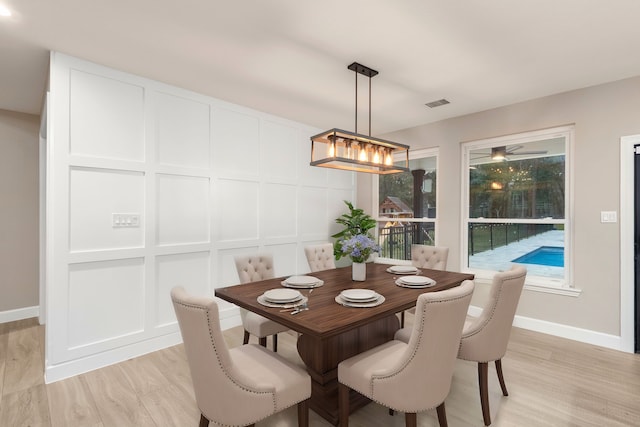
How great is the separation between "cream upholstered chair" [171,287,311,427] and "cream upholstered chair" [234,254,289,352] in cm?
88

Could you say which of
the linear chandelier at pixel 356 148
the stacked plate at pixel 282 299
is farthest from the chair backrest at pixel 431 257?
the stacked plate at pixel 282 299

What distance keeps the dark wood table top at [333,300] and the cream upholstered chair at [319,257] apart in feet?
1.35

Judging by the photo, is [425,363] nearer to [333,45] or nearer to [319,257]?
[319,257]

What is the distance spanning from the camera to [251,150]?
3990 millimetres

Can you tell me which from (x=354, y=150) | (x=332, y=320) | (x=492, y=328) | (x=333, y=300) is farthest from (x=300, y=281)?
(x=492, y=328)

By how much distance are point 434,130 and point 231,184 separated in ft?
9.78

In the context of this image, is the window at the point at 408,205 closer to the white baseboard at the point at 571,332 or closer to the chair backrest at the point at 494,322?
the white baseboard at the point at 571,332

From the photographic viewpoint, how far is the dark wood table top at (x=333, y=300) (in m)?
1.61

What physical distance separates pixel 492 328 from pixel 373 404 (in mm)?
996

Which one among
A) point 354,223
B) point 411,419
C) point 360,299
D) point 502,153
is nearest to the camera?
point 411,419

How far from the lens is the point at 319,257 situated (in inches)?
137

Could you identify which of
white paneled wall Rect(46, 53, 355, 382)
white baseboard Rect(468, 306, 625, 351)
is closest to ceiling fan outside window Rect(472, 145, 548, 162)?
white baseboard Rect(468, 306, 625, 351)

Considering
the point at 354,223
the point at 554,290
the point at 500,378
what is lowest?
the point at 500,378

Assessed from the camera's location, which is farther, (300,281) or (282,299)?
(300,281)
